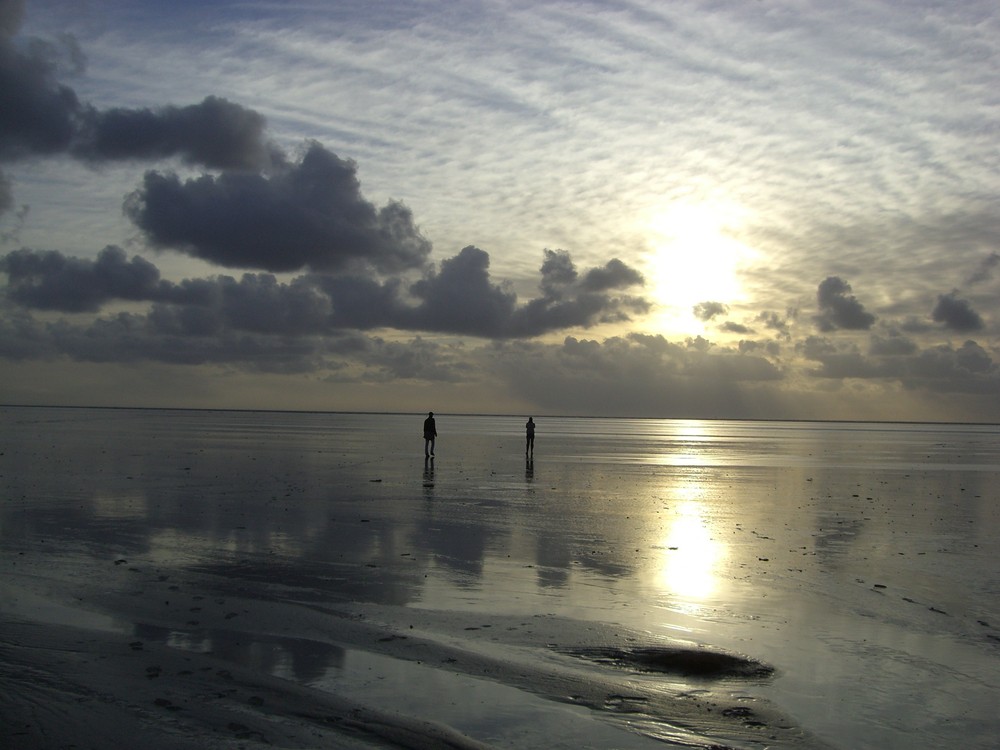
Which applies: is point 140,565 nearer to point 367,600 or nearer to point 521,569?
point 367,600

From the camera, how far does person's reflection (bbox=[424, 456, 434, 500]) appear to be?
28297 millimetres

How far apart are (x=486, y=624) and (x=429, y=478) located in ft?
77.1

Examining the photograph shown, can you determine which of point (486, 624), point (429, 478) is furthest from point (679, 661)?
point (429, 478)

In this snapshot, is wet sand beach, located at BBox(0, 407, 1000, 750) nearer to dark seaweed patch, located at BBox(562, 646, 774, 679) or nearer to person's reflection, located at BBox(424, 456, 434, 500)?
dark seaweed patch, located at BBox(562, 646, 774, 679)

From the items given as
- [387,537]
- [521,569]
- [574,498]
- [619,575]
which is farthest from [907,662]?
[574,498]

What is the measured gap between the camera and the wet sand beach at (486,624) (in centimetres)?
795

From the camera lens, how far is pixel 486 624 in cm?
1152

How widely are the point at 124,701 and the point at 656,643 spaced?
256 inches

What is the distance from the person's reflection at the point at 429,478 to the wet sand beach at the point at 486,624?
2546 mm

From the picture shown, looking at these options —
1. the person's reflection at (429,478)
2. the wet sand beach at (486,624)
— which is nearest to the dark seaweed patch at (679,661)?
the wet sand beach at (486,624)

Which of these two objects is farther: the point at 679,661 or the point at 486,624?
the point at 486,624

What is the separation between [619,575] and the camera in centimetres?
1520

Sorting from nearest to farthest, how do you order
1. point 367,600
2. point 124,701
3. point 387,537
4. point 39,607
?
point 124,701, point 39,607, point 367,600, point 387,537

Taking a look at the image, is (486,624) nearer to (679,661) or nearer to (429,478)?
(679,661)
